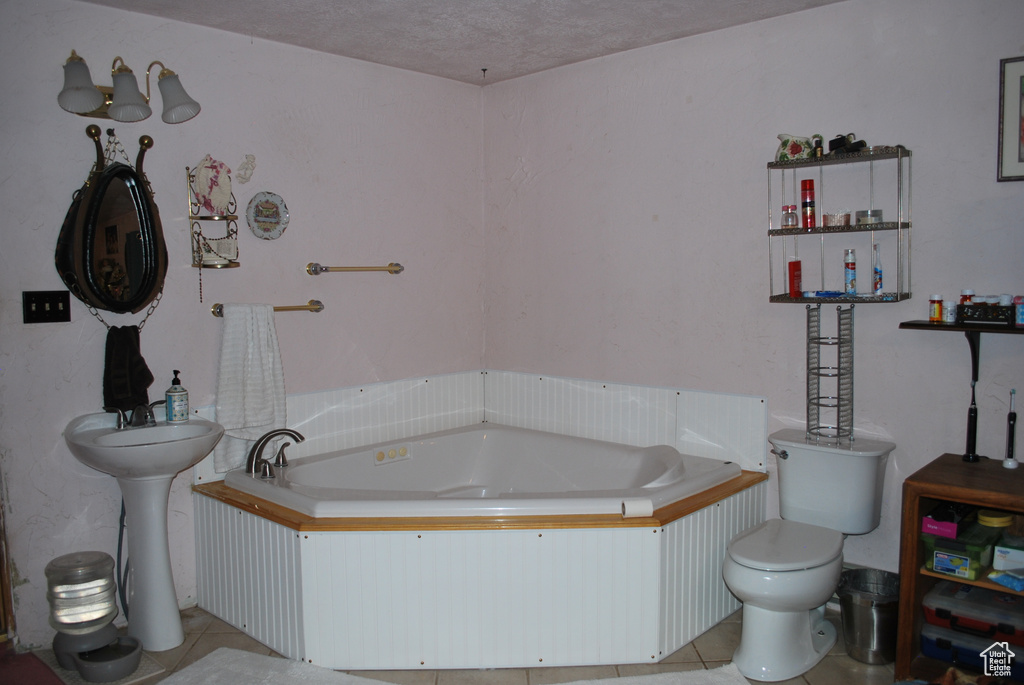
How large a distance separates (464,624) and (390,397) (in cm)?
130

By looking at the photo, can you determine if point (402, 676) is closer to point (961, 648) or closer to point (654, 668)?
point (654, 668)

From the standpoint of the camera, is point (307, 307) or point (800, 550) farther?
point (307, 307)

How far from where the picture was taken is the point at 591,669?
244 cm

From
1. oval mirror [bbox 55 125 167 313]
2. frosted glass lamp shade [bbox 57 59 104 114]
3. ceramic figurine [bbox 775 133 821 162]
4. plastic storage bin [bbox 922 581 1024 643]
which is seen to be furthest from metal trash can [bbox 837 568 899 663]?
frosted glass lamp shade [bbox 57 59 104 114]

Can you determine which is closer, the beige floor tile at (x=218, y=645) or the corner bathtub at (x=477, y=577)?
the corner bathtub at (x=477, y=577)

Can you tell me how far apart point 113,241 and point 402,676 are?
177 centimetres

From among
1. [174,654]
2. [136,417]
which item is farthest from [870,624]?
[136,417]

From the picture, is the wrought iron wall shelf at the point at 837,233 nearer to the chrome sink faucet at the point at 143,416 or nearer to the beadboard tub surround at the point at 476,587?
the beadboard tub surround at the point at 476,587

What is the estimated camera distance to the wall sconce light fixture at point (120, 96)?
2.38 metres

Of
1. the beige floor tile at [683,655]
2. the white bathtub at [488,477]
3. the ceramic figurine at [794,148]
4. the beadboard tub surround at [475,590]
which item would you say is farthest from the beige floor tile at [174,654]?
the ceramic figurine at [794,148]

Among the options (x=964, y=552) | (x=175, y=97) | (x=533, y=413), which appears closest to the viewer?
(x=964, y=552)

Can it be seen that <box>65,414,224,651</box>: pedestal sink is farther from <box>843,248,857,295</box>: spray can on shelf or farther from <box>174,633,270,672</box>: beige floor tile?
<box>843,248,857,295</box>: spray can on shelf

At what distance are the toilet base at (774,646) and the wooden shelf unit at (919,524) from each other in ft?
0.89

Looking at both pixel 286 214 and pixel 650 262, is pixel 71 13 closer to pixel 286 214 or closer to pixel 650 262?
pixel 286 214
